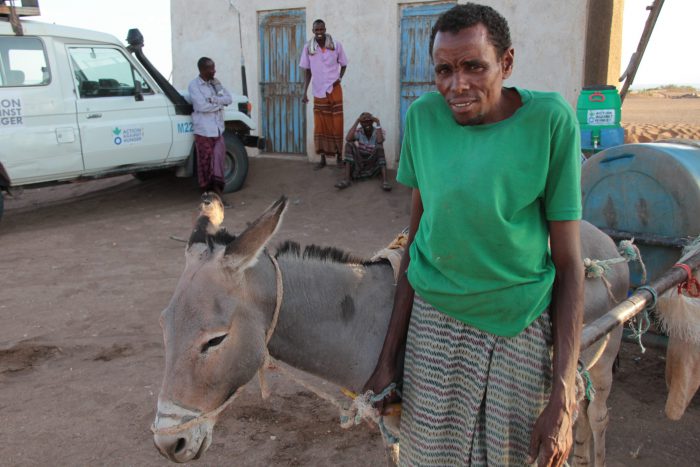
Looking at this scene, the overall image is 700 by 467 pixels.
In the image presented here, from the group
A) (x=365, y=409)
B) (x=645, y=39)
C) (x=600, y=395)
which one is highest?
(x=645, y=39)

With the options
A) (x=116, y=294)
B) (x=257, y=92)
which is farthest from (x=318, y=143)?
(x=116, y=294)

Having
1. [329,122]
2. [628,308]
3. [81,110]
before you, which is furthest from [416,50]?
[628,308]

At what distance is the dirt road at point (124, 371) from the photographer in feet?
11.8

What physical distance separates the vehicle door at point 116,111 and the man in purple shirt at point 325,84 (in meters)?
2.63

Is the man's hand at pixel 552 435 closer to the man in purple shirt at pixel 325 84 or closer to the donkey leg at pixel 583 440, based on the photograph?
the donkey leg at pixel 583 440

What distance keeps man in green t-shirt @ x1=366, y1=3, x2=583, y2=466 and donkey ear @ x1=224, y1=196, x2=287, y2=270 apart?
17.4 inches

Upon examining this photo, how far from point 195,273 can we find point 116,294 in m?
4.74

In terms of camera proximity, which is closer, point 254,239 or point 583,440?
point 254,239

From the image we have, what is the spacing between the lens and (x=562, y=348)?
5.66 ft

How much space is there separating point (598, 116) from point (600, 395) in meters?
4.43

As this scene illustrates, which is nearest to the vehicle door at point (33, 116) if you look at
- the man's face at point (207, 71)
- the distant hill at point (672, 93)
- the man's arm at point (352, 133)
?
the man's face at point (207, 71)

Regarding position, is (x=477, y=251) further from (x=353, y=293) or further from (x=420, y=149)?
(x=353, y=293)

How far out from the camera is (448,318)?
186cm

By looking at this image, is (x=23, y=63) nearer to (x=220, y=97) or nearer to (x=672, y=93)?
(x=220, y=97)
